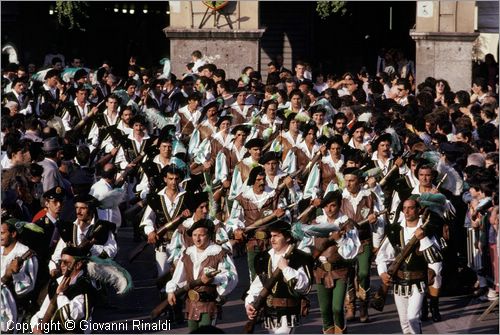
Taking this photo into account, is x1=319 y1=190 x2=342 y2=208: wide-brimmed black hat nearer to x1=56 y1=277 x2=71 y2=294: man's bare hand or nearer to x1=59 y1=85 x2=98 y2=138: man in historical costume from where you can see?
x1=56 y1=277 x2=71 y2=294: man's bare hand

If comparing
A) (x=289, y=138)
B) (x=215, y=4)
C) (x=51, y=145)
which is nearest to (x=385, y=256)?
(x=51, y=145)

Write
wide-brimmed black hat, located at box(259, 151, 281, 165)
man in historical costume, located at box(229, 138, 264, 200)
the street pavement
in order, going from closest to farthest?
1. the street pavement
2. wide-brimmed black hat, located at box(259, 151, 281, 165)
3. man in historical costume, located at box(229, 138, 264, 200)

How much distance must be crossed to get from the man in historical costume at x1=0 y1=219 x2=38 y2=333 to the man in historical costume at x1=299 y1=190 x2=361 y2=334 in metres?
2.55

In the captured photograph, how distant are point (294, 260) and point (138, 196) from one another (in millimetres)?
4948

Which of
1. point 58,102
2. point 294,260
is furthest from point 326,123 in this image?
point 294,260

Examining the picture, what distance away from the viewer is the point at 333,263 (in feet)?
46.0

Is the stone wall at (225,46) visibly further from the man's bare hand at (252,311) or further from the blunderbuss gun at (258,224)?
the man's bare hand at (252,311)

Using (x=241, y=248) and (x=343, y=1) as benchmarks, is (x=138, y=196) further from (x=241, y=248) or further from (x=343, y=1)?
(x=343, y=1)

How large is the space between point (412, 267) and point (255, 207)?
226 centimetres

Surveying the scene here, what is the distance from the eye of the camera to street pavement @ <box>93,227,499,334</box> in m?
14.9

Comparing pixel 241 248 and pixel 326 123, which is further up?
pixel 326 123

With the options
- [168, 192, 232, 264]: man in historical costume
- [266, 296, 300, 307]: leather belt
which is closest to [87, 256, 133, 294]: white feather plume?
[168, 192, 232, 264]: man in historical costume

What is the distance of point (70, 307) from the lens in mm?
12453

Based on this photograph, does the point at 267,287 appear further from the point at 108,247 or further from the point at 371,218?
the point at 371,218
